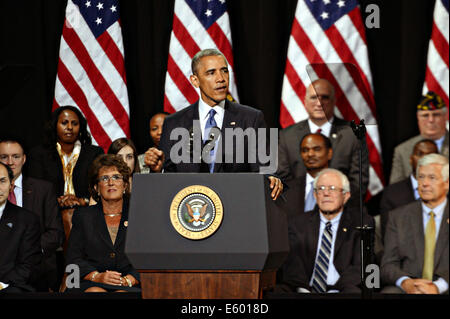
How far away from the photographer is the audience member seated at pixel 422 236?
425 centimetres

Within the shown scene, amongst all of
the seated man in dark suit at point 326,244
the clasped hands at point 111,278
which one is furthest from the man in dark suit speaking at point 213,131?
the seated man in dark suit at point 326,244

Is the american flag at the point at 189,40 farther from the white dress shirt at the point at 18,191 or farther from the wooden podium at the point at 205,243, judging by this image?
the wooden podium at the point at 205,243

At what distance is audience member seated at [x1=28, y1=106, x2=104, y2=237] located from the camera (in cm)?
473

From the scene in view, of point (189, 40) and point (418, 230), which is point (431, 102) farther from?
point (189, 40)

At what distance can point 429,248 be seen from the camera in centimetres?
433

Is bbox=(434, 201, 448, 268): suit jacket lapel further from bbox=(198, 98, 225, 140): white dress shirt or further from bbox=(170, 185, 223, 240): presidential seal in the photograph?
bbox=(170, 185, 223, 240): presidential seal

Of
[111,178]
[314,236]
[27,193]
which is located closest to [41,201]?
[27,193]

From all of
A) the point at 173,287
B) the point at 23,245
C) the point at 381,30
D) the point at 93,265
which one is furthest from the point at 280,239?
the point at 381,30

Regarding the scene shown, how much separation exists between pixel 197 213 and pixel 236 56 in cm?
348

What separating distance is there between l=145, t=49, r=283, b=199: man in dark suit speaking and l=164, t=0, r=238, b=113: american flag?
8.77ft

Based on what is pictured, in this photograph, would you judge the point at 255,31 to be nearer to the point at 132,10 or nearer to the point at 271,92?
the point at 271,92

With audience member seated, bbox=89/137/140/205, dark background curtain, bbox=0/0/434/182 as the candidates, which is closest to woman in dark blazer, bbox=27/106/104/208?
audience member seated, bbox=89/137/140/205

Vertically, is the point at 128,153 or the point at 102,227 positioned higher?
the point at 128,153

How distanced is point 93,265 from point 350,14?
3.07 m
